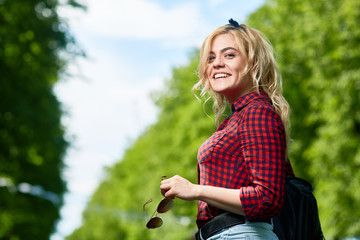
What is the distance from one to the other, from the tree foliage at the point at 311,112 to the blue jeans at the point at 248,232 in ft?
28.7

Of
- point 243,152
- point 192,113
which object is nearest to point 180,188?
point 243,152

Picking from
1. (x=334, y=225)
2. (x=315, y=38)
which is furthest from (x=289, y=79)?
(x=334, y=225)

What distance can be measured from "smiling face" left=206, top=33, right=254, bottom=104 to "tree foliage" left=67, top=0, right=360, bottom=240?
8.30 meters

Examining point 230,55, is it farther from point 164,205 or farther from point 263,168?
point 164,205

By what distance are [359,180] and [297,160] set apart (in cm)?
585

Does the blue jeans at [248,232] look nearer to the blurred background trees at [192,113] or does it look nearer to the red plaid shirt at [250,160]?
the red plaid shirt at [250,160]

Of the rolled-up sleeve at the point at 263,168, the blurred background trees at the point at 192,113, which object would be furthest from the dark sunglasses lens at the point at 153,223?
the blurred background trees at the point at 192,113

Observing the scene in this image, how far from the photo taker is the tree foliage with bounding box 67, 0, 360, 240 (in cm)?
1858

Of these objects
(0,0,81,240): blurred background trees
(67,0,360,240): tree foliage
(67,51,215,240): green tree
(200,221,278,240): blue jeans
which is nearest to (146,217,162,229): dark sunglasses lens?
(200,221,278,240): blue jeans

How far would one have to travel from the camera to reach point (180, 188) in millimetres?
2479

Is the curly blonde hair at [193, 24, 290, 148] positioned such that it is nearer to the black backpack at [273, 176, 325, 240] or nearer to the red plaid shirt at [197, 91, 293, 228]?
the red plaid shirt at [197, 91, 293, 228]

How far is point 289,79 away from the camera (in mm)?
24109

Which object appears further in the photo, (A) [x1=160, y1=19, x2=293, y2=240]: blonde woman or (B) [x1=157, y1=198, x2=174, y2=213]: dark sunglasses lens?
(B) [x1=157, y1=198, x2=174, y2=213]: dark sunglasses lens

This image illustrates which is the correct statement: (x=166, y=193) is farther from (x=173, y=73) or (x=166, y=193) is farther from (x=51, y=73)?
(x=173, y=73)
